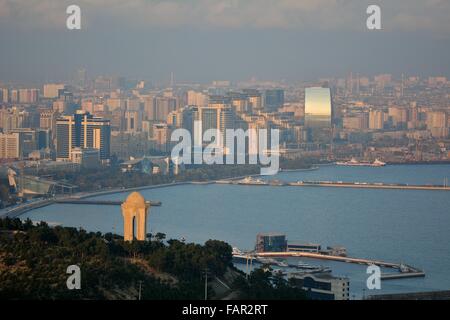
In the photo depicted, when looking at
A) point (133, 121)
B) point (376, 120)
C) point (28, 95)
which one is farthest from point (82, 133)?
point (376, 120)

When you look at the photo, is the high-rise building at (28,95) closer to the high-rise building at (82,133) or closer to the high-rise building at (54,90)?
the high-rise building at (54,90)

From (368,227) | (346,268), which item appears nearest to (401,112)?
(368,227)

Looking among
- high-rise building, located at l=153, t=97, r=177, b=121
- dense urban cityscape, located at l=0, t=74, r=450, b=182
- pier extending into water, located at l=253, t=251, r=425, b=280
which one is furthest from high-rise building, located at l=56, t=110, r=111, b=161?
pier extending into water, located at l=253, t=251, r=425, b=280

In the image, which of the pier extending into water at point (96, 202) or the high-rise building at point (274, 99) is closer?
the pier extending into water at point (96, 202)

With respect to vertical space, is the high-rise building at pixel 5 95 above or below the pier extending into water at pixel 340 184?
above

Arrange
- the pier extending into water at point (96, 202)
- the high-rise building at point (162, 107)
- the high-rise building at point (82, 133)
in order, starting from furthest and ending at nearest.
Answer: the high-rise building at point (162, 107) < the high-rise building at point (82, 133) < the pier extending into water at point (96, 202)

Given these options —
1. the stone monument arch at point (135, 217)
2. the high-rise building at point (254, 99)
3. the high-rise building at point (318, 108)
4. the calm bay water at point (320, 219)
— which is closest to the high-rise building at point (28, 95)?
the high-rise building at point (254, 99)

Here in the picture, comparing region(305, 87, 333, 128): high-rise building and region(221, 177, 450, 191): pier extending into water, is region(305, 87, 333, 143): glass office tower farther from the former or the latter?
region(221, 177, 450, 191): pier extending into water
